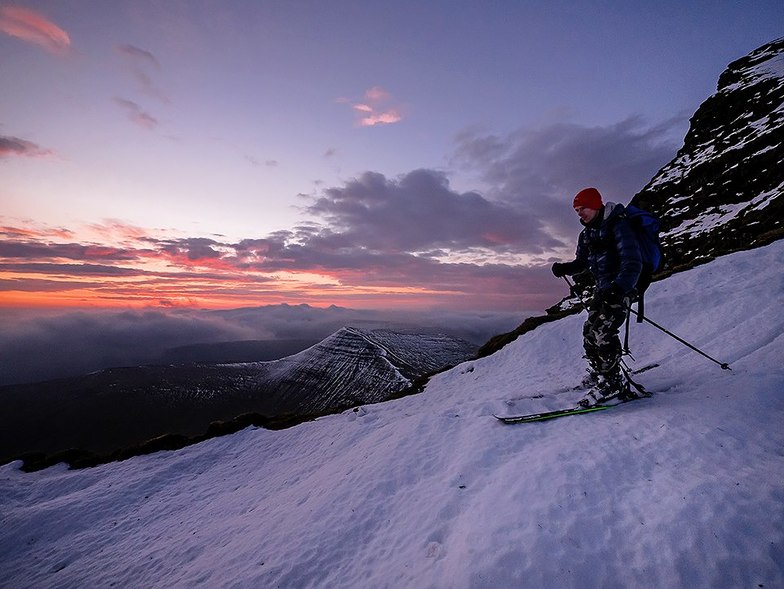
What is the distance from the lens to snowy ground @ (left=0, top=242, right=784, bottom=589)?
4043 millimetres

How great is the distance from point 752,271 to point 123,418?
760 ft

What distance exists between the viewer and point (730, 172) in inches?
1980

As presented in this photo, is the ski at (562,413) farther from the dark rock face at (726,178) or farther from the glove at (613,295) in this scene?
the dark rock face at (726,178)

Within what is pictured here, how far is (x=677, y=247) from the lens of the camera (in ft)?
125

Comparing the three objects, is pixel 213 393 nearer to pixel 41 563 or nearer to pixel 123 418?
pixel 123 418

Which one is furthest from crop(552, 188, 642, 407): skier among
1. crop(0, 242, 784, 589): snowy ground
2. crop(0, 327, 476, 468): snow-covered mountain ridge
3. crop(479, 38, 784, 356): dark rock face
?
crop(0, 327, 476, 468): snow-covered mountain ridge

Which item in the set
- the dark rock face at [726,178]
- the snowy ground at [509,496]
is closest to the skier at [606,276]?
the snowy ground at [509,496]

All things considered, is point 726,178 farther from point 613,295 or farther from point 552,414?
point 552,414

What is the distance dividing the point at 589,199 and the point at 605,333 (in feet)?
10.2

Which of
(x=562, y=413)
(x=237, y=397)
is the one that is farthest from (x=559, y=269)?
(x=237, y=397)

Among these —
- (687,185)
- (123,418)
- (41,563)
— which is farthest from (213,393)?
(687,185)

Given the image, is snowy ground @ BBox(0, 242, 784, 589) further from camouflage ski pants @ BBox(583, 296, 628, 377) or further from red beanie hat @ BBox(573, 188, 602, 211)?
red beanie hat @ BBox(573, 188, 602, 211)

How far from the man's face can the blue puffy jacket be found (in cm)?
10

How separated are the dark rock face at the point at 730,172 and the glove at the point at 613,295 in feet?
48.7
